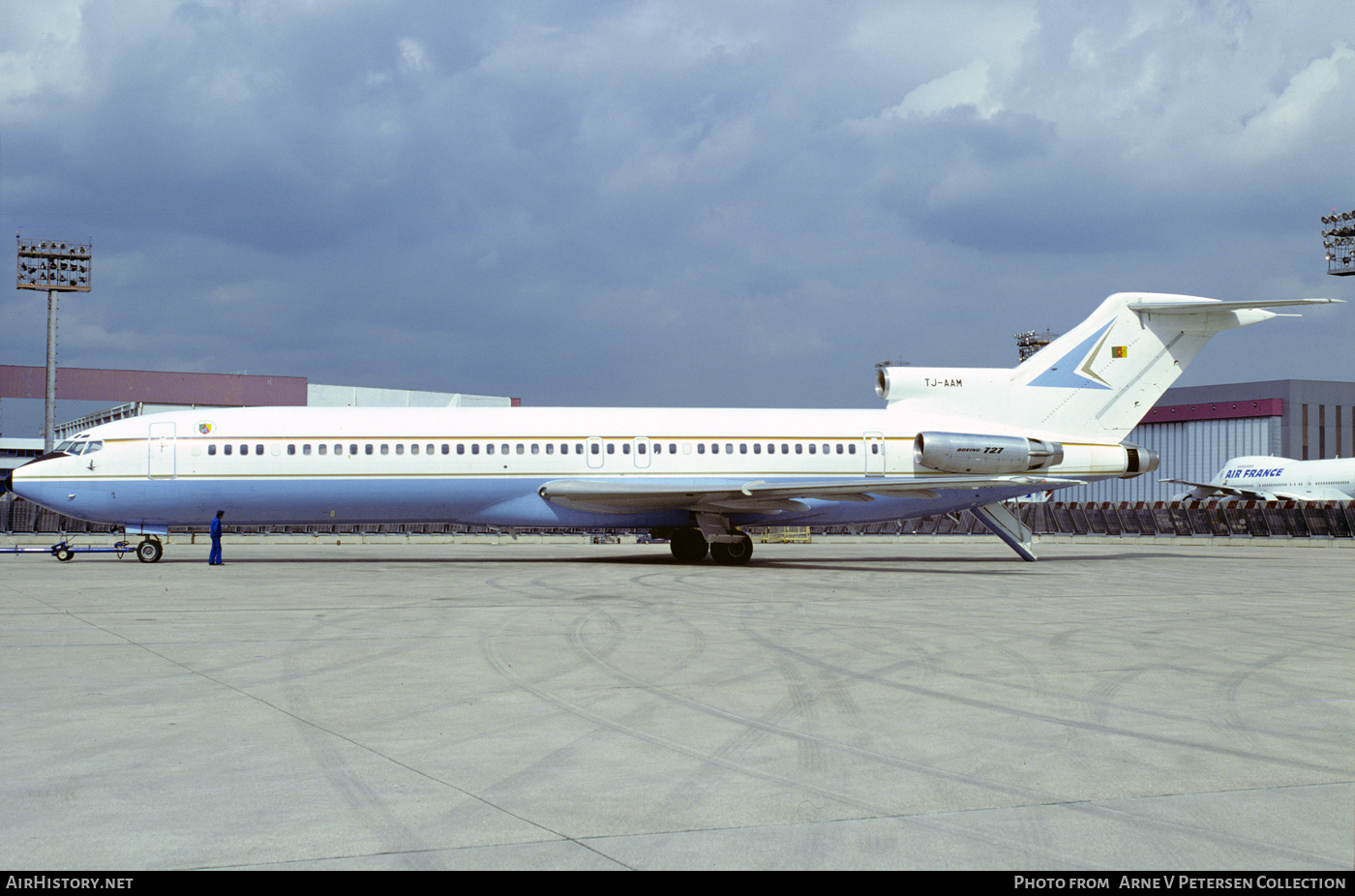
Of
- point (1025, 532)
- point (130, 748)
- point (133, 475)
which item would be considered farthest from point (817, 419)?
point (130, 748)

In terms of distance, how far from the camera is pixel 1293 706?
8.58 metres

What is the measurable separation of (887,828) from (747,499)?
2055 cm

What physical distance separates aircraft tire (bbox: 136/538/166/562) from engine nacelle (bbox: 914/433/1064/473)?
18503 mm

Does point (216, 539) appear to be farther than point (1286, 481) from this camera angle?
No

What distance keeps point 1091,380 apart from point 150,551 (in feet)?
77.9

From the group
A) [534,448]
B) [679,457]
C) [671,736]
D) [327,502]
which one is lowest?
[671,736]

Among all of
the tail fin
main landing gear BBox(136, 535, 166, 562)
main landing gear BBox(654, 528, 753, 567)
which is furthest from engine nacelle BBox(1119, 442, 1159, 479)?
main landing gear BBox(136, 535, 166, 562)

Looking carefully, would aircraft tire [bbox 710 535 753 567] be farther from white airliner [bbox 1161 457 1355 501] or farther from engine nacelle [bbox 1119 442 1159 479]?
white airliner [bbox 1161 457 1355 501]

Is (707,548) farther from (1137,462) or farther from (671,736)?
(671,736)

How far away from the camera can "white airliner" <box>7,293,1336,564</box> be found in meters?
25.3

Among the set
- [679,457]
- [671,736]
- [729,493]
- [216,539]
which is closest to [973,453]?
[729,493]

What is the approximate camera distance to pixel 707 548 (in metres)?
28.3

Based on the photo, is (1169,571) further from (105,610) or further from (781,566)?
(105,610)

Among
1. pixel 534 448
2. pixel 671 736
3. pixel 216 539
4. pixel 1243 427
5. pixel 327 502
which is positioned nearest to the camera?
pixel 671 736
